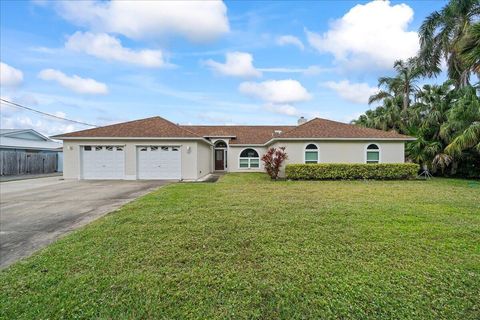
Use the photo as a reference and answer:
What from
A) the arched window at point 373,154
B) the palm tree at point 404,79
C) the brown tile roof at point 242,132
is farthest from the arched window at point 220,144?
the palm tree at point 404,79

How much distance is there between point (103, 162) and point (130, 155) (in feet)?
6.53

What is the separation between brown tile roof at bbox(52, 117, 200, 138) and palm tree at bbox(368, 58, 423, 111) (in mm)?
18174

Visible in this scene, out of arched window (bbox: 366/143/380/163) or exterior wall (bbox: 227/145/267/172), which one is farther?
exterior wall (bbox: 227/145/267/172)

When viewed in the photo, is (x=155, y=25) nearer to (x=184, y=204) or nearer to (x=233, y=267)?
(x=184, y=204)

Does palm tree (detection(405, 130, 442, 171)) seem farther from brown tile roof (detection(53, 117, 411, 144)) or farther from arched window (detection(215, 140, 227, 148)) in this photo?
arched window (detection(215, 140, 227, 148))

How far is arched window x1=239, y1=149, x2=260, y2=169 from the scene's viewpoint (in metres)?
25.0

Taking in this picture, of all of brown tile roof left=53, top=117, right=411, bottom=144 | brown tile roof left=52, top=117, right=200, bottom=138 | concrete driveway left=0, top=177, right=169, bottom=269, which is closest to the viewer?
concrete driveway left=0, top=177, right=169, bottom=269

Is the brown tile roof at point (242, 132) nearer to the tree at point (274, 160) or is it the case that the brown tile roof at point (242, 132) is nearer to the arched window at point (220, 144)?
the arched window at point (220, 144)

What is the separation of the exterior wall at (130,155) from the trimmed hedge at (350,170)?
21.0 ft

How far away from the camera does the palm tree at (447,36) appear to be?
17.8 meters

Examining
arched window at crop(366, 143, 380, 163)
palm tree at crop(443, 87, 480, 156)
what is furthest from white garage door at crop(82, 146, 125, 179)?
palm tree at crop(443, 87, 480, 156)

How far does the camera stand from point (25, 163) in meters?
23.2

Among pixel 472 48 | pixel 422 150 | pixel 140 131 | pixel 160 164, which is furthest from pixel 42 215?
pixel 422 150

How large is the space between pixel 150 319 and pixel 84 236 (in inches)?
136
